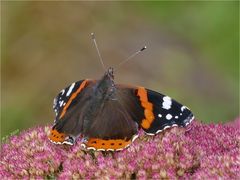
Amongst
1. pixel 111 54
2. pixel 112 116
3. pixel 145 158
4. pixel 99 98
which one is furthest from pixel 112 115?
pixel 111 54

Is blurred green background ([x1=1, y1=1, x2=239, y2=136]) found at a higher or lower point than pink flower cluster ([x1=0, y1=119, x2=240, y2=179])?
→ lower

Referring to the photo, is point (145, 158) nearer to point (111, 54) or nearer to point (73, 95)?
point (73, 95)

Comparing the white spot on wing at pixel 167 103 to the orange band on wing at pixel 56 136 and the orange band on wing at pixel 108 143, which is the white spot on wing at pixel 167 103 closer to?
the orange band on wing at pixel 108 143

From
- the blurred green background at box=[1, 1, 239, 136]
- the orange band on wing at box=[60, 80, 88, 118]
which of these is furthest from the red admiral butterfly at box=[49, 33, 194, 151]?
the blurred green background at box=[1, 1, 239, 136]

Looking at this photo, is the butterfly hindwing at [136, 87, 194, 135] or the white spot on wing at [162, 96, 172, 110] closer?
the butterfly hindwing at [136, 87, 194, 135]

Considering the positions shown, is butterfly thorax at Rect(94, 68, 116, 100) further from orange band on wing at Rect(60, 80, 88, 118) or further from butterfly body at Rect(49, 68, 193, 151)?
orange band on wing at Rect(60, 80, 88, 118)

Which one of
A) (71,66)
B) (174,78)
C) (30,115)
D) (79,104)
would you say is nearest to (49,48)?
(71,66)
